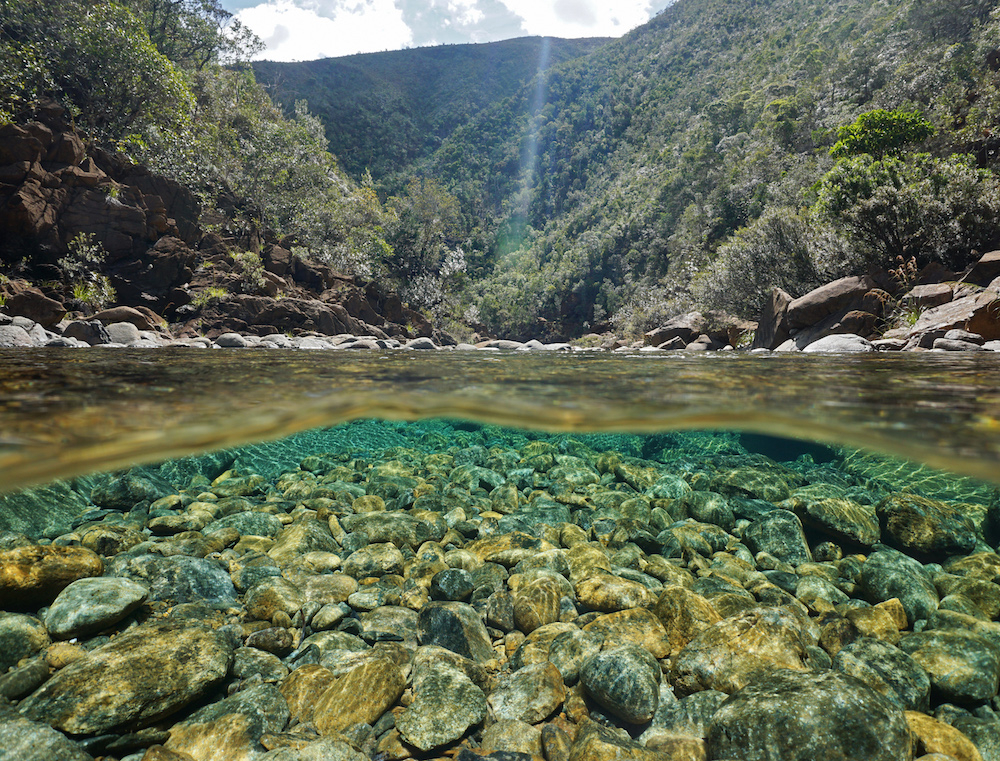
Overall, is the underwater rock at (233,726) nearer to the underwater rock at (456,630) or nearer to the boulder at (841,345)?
the underwater rock at (456,630)

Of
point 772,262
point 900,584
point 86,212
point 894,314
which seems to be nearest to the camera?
point 900,584

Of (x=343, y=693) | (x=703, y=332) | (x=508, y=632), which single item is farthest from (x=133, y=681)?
(x=703, y=332)

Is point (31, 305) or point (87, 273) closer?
point (31, 305)

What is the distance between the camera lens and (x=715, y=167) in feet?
135

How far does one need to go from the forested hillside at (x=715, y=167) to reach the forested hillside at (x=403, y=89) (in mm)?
3127

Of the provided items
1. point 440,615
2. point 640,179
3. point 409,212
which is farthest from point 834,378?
point 640,179

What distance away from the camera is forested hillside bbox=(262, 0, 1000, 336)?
51.3 feet

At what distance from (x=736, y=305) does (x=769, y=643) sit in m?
20.3

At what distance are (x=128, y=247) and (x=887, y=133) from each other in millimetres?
31362

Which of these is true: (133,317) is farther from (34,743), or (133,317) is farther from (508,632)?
(508,632)

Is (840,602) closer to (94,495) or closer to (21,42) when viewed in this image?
(94,495)

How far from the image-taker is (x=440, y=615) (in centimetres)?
452

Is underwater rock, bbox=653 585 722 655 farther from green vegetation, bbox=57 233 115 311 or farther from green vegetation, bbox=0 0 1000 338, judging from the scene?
green vegetation, bbox=57 233 115 311

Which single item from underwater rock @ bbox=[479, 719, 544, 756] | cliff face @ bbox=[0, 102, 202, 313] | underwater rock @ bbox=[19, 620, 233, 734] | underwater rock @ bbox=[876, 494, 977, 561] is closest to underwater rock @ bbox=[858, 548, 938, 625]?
underwater rock @ bbox=[876, 494, 977, 561]
